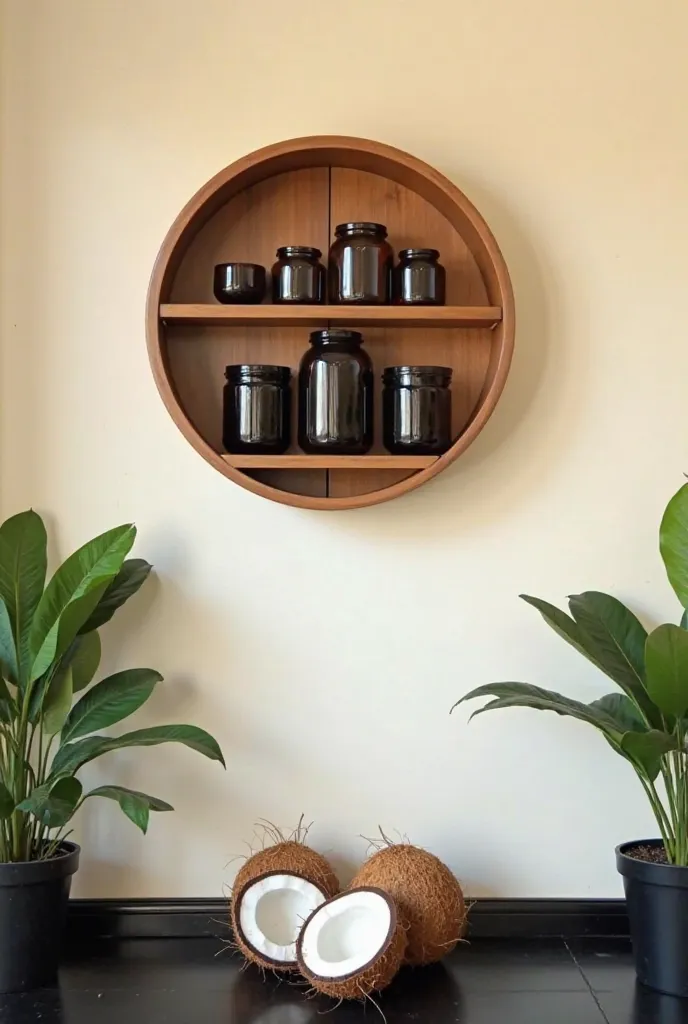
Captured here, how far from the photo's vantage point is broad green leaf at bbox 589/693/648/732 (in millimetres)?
1528

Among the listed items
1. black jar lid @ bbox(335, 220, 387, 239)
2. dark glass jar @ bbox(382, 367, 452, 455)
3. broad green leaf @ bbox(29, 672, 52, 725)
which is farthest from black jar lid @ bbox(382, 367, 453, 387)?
broad green leaf @ bbox(29, 672, 52, 725)

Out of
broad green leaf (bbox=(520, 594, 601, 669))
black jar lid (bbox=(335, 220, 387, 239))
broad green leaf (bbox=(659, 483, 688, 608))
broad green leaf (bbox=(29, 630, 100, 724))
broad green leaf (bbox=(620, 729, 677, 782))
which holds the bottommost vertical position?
broad green leaf (bbox=(620, 729, 677, 782))

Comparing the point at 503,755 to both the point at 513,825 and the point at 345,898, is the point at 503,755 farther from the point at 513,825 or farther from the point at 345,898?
the point at 345,898

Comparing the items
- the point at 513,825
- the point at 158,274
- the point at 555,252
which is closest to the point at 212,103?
the point at 158,274

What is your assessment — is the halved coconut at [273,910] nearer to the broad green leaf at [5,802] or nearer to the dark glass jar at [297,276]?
the broad green leaf at [5,802]

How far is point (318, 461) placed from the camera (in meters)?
1.55

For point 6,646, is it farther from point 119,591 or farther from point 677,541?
point 677,541

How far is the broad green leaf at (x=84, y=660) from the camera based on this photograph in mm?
1549

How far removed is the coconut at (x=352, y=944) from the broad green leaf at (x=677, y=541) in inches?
24.3

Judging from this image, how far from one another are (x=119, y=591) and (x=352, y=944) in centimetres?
62

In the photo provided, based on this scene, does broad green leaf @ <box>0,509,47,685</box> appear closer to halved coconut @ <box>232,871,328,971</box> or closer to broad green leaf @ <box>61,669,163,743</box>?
broad green leaf @ <box>61,669,163,743</box>

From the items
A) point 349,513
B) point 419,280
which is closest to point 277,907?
point 349,513

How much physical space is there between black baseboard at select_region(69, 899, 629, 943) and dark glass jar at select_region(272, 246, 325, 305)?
3.26ft

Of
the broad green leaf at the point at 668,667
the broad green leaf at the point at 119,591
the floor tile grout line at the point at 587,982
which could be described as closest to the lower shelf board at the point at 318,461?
the broad green leaf at the point at 119,591
